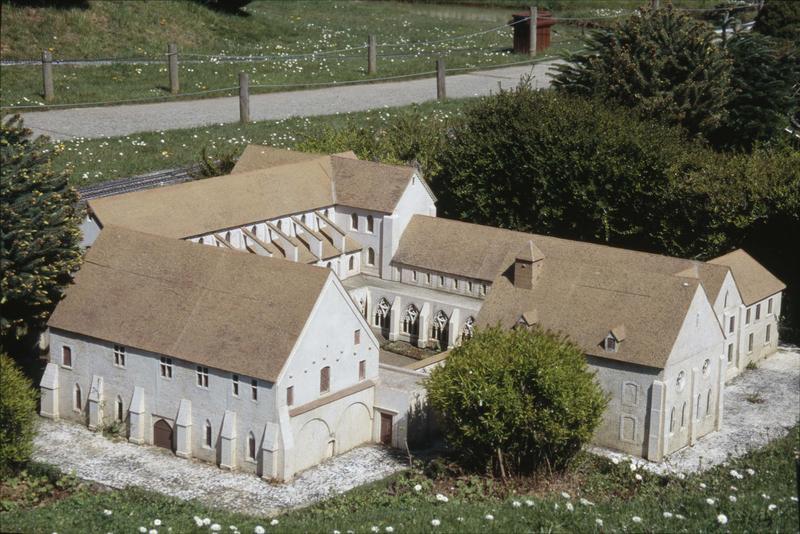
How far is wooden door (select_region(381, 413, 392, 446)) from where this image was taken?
176ft

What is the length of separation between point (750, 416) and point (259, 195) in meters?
25.7

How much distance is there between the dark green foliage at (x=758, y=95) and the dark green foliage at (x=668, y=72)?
5.03 ft

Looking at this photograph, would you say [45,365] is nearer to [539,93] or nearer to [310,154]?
[310,154]

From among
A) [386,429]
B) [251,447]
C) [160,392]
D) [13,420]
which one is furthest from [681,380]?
[13,420]

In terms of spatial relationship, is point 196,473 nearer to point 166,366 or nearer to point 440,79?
point 166,366

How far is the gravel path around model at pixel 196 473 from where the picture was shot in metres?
48.1

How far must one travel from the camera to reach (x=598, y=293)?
180ft

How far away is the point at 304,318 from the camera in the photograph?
50125mm

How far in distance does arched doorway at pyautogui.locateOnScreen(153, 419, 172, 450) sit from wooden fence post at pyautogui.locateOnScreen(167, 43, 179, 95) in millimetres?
43359

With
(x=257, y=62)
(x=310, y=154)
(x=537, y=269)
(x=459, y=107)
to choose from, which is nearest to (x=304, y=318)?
(x=537, y=269)

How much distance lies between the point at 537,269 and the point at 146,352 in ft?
55.3

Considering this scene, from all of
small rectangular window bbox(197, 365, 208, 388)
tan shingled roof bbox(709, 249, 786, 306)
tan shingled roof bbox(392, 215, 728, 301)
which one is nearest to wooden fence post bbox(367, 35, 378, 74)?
tan shingled roof bbox(392, 215, 728, 301)

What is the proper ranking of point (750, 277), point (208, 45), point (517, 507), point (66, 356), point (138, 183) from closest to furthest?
point (517, 507), point (66, 356), point (750, 277), point (138, 183), point (208, 45)

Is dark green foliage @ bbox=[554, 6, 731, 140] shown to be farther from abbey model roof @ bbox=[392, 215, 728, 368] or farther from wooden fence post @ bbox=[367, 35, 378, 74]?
wooden fence post @ bbox=[367, 35, 378, 74]
